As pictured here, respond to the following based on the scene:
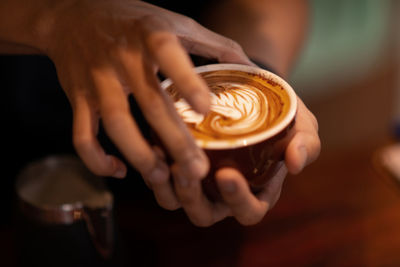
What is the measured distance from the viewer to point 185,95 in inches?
19.7

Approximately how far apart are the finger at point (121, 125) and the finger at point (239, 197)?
0.08m

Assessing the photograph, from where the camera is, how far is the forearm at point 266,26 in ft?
3.12

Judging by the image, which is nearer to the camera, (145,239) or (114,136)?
(114,136)

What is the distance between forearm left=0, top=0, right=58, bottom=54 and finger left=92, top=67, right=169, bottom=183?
0.16 metres

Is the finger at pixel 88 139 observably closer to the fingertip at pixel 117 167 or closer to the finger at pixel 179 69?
the fingertip at pixel 117 167

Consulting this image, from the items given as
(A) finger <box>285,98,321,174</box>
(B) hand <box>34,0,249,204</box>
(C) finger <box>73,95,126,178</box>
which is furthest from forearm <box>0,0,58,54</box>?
(A) finger <box>285,98,321,174</box>

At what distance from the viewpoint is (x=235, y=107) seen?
2.09 ft

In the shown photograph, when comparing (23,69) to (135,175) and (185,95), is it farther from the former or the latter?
(185,95)

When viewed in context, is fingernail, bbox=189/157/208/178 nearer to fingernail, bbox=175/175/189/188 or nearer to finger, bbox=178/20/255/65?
fingernail, bbox=175/175/189/188

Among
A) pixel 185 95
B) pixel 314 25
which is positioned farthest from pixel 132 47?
pixel 314 25

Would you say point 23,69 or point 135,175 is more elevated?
point 23,69

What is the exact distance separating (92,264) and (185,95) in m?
0.45

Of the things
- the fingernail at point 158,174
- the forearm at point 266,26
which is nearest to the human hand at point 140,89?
the fingernail at point 158,174

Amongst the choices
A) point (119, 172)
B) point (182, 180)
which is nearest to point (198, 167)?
point (182, 180)
